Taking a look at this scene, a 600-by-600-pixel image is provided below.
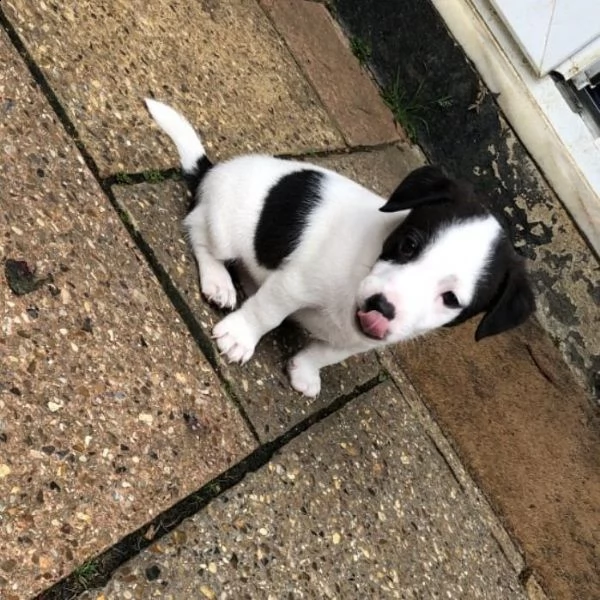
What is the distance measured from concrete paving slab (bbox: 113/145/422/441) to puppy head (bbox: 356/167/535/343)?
566 mm

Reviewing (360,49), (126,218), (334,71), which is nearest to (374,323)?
(126,218)

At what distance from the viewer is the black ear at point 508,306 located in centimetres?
254

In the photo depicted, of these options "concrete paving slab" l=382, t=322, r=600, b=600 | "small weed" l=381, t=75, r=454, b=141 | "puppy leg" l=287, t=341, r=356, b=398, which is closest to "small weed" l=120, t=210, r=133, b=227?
"puppy leg" l=287, t=341, r=356, b=398

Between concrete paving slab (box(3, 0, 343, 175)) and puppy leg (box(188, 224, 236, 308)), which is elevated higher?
concrete paving slab (box(3, 0, 343, 175))

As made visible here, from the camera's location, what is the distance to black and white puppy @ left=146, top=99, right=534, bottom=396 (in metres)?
2.34

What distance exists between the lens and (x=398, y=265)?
2330mm

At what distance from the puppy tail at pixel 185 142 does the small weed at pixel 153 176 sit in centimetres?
12

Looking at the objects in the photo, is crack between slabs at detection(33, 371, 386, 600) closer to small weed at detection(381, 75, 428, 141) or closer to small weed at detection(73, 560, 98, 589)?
small weed at detection(73, 560, 98, 589)

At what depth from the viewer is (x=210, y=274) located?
8.95 feet

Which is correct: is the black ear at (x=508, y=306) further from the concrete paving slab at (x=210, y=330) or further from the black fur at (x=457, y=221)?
the concrete paving slab at (x=210, y=330)

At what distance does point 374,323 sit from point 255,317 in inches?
21.3

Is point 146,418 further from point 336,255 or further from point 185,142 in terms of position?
point 185,142

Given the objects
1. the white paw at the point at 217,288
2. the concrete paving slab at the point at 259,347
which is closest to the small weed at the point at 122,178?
the concrete paving slab at the point at 259,347

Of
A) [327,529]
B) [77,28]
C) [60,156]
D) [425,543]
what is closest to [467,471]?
[425,543]
